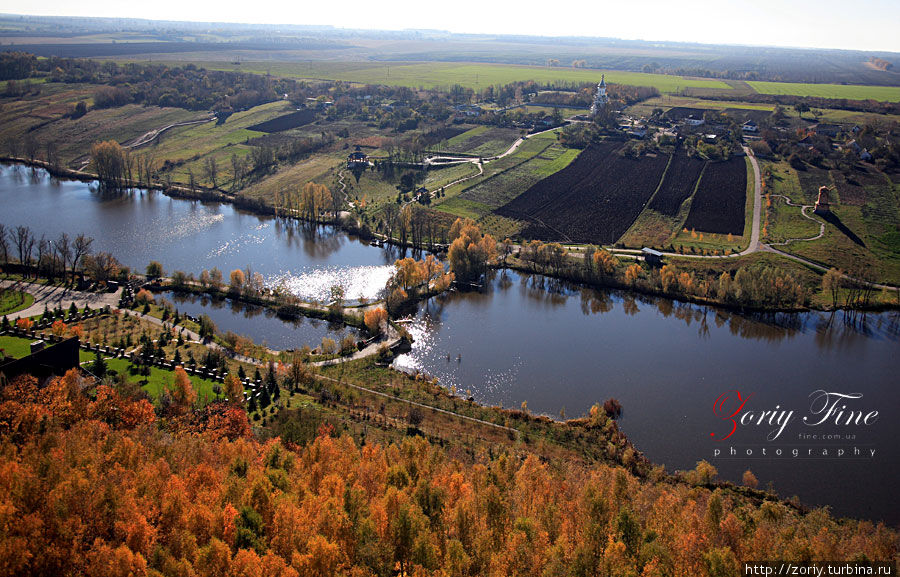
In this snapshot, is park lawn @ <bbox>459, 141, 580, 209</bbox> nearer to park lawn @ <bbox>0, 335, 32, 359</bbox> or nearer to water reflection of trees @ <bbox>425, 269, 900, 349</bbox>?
water reflection of trees @ <bbox>425, 269, 900, 349</bbox>

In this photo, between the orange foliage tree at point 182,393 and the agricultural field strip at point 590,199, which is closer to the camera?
the orange foliage tree at point 182,393

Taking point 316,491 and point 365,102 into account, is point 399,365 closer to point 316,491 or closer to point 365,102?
point 316,491

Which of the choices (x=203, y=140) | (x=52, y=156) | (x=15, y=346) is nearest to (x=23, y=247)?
(x=15, y=346)

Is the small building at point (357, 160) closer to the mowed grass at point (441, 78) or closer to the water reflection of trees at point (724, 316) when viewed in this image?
the water reflection of trees at point (724, 316)

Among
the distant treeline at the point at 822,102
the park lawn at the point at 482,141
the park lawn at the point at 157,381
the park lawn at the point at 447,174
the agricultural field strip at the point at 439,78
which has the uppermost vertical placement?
the agricultural field strip at the point at 439,78

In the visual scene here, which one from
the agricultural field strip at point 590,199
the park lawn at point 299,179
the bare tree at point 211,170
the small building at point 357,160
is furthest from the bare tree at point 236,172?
the agricultural field strip at point 590,199

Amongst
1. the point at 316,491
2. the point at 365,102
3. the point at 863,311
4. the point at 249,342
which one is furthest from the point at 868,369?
the point at 365,102
